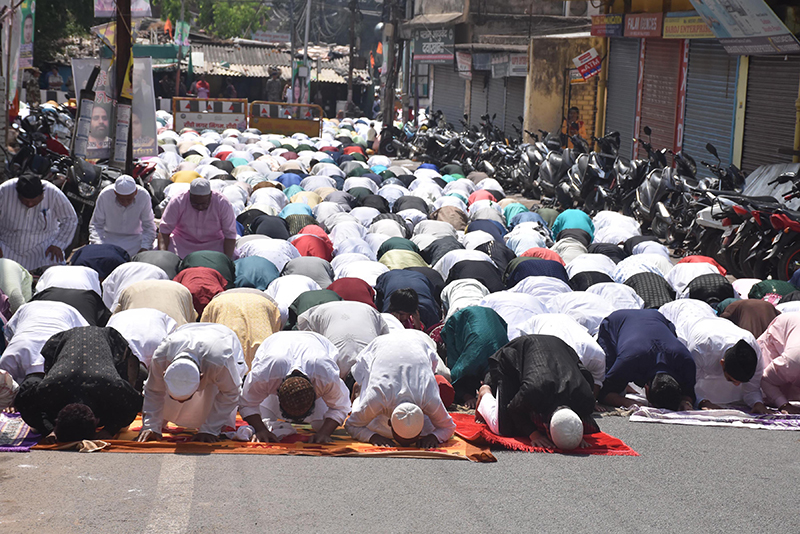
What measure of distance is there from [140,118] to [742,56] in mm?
8465

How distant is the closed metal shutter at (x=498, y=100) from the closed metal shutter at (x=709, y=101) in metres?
10.3

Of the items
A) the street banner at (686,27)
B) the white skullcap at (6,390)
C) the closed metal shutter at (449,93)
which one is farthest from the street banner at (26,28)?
the closed metal shutter at (449,93)

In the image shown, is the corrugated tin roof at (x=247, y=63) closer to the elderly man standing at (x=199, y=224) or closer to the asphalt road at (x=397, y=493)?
the elderly man standing at (x=199, y=224)

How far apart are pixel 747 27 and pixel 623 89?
6.60 metres

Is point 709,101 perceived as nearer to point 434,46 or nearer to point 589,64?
point 589,64

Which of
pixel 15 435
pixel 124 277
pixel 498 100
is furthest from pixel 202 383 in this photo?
pixel 498 100

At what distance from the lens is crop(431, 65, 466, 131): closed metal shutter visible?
107ft

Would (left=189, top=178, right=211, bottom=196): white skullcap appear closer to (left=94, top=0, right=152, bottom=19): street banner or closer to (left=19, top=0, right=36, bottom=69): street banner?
(left=94, top=0, right=152, bottom=19): street banner

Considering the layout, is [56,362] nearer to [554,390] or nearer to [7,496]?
[7,496]

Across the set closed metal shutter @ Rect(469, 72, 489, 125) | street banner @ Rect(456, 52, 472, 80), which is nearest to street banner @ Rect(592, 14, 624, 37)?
street banner @ Rect(456, 52, 472, 80)

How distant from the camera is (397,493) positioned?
493cm

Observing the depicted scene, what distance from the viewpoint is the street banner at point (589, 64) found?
20250 millimetres

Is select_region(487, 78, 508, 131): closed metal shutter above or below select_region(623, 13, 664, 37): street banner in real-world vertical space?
below

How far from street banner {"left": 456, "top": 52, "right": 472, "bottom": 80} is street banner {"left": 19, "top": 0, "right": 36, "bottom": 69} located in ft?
53.4
